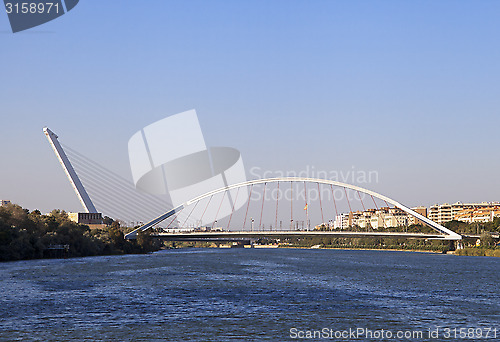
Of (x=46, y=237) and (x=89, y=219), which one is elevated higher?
(x=89, y=219)

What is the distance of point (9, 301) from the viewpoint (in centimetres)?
3362

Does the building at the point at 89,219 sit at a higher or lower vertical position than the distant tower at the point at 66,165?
lower

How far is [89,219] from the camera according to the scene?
437 ft

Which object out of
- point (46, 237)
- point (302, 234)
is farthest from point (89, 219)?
point (302, 234)

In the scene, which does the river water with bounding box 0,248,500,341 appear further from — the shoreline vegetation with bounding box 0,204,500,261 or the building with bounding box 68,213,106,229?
the building with bounding box 68,213,106,229

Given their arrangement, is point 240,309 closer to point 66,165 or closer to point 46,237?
point 46,237

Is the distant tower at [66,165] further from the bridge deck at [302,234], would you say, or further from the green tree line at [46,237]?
the bridge deck at [302,234]

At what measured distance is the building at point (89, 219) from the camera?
131100 mm

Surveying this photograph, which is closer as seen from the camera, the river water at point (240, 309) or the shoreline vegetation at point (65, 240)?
the river water at point (240, 309)

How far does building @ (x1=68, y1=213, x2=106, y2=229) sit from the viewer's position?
131100 millimetres

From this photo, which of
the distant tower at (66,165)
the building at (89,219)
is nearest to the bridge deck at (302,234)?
the building at (89,219)

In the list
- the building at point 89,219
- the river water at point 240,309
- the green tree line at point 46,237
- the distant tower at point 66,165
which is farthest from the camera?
the building at point 89,219

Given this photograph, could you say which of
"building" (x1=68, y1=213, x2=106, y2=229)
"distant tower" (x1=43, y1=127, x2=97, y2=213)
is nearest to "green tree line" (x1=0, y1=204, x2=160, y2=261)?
"building" (x1=68, y1=213, x2=106, y2=229)

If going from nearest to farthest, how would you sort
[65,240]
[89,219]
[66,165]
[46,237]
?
[46,237] → [65,240] → [66,165] → [89,219]
